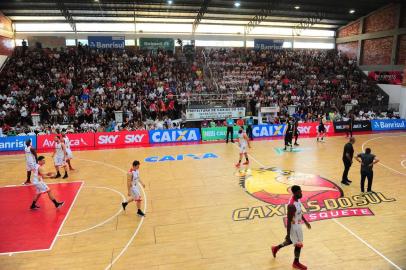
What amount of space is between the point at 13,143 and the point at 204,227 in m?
15.4

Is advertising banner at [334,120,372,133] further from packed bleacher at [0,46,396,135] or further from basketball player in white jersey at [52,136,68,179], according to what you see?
basketball player in white jersey at [52,136,68,179]

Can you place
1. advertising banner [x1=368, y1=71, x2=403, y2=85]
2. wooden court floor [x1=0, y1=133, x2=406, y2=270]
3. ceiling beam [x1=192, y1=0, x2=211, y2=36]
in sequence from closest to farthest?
wooden court floor [x1=0, y1=133, x2=406, y2=270]
ceiling beam [x1=192, y1=0, x2=211, y2=36]
advertising banner [x1=368, y1=71, x2=403, y2=85]

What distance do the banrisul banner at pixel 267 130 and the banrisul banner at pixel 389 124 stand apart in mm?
8351

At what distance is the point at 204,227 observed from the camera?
356 inches

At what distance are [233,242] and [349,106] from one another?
25.8m

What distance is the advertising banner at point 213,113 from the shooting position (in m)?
23.9

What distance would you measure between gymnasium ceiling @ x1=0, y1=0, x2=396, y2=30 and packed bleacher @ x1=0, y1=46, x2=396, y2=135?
307 centimetres

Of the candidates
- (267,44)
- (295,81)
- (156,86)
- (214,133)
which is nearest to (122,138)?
(214,133)

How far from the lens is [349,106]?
29.7 m

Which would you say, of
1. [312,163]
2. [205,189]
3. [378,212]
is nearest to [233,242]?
[205,189]

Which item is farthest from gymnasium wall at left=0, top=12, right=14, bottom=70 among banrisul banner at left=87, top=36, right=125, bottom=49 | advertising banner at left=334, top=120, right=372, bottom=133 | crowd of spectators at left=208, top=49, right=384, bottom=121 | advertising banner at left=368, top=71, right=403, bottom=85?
advertising banner at left=368, top=71, right=403, bottom=85

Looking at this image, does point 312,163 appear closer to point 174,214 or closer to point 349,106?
point 174,214

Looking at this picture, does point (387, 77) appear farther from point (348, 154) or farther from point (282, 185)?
point (282, 185)

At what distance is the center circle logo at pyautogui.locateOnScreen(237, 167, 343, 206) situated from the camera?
1099 cm
